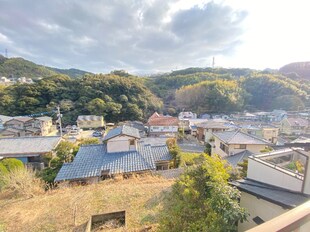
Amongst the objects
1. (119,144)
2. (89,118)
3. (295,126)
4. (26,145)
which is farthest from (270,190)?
(89,118)

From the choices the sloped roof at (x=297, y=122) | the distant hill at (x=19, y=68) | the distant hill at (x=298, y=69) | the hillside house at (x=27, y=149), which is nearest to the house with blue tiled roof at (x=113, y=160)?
the hillside house at (x=27, y=149)

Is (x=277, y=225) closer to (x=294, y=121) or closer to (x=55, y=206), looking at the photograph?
(x=55, y=206)

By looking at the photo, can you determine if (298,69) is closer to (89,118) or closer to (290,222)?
(89,118)

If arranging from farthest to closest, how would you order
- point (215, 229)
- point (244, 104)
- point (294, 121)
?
point (244, 104) → point (294, 121) → point (215, 229)

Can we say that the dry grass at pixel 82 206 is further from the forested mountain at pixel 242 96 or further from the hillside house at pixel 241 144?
the forested mountain at pixel 242 96

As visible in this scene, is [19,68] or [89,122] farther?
[19,68]

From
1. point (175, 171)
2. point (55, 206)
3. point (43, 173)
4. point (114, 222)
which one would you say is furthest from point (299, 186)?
point (43, 173)
